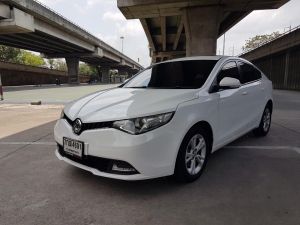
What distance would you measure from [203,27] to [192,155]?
13641mm

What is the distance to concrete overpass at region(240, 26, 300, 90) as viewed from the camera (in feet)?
87.9

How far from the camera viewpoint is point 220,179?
3539mm

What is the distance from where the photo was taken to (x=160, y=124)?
2926mm

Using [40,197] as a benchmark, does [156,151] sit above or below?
above

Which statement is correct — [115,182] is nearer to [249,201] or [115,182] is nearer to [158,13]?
[249,201]

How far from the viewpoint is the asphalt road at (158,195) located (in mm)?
2639

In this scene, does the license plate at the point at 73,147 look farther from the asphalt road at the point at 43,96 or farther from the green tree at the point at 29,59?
the green tree at the point at 29,59

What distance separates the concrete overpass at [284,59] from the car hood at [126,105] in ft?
84.2

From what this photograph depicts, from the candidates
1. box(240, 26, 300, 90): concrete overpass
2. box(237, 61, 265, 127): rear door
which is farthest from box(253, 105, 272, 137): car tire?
box(240, 26, 300, 90): concrete overpass

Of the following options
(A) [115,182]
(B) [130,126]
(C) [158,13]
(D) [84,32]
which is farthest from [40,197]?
(D) [84,32]

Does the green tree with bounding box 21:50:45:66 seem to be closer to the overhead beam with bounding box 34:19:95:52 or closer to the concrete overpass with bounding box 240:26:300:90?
the overhead beam with bounding box 34:19:95:52

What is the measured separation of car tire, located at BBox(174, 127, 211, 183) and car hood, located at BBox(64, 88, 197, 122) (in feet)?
1.42

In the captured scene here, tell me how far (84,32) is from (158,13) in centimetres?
2714

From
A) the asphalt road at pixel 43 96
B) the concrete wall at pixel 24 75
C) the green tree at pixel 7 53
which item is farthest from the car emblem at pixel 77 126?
the green tree at pixel 7 53
